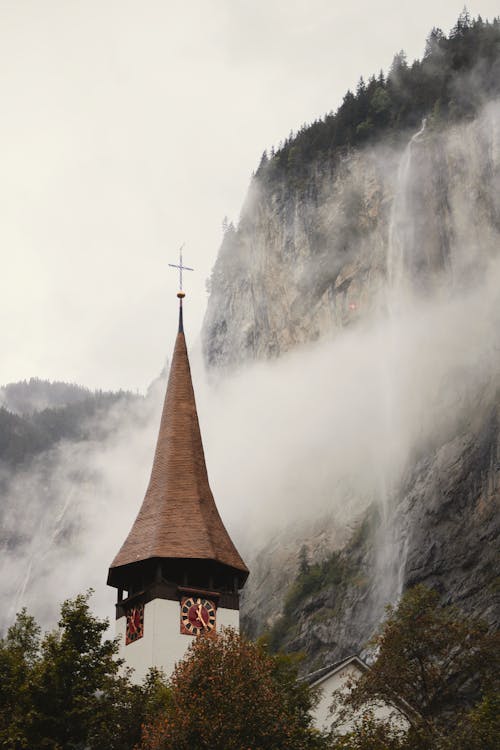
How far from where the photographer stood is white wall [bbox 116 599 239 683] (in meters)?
36.8

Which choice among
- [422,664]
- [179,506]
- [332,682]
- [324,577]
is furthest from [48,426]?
[422,664]

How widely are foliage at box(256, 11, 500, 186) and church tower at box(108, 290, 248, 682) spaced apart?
→ 1926 inches

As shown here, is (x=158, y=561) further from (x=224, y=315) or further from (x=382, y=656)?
(x=224, y=315)

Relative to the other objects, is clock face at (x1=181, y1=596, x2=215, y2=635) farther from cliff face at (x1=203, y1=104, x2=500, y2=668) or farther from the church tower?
cliff face at (x1=203, y1=104, x2=500, y2=668)

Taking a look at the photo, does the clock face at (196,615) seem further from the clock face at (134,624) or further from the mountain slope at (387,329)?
the mountain slope at (387,329)

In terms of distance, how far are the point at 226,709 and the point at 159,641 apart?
12.8 m

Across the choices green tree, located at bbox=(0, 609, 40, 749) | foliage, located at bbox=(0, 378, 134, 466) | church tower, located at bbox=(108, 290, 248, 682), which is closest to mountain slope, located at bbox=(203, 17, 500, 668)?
church tower, located at bbox=(108, 290, 248, 682)

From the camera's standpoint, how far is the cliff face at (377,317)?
6197cm

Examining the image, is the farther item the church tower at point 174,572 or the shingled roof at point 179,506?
the shingled roof at point 179,506

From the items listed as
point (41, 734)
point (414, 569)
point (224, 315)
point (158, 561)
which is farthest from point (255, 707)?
point (224, 315)

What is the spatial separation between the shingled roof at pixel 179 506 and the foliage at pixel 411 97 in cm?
4493

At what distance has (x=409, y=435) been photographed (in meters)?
75.4

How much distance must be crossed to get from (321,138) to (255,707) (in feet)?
256

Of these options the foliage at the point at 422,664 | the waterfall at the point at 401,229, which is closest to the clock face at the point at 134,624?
the foliage at the point at 422,664
